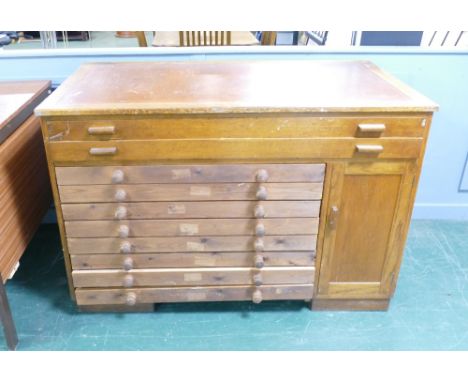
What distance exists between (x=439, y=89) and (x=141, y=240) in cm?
171

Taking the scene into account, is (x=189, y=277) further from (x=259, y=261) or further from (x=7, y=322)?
(x=7, y=322)

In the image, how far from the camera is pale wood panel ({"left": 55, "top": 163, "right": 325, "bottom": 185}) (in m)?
1.55

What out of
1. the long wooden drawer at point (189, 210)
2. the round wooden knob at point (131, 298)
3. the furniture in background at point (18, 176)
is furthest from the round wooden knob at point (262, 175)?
the furniture in background at point (18, 176)

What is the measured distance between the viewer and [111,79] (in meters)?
1.73

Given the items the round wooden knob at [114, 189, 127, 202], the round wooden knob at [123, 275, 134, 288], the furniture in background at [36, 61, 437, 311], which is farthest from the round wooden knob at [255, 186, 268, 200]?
the round wooden knob at [123, 275, 134, 288]

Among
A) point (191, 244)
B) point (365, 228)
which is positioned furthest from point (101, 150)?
point (365, 228)

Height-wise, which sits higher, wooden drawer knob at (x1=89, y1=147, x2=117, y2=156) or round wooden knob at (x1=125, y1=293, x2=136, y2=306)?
wooden drawer knob at (x1=89, y1=147, x2=117, y2=156)

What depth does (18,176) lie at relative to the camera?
1.76m

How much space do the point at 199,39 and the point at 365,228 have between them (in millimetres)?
1378

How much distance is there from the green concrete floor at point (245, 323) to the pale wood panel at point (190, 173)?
0.64 m

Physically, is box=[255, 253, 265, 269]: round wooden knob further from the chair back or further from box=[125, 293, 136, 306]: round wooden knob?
the chair back

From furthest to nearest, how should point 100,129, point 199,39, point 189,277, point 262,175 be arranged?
point 199,39
point 189,277
point 262,175
point 100,129

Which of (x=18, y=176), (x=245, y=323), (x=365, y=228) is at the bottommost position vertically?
(x=245, y=323)

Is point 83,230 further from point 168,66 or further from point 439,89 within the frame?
point 439,89
